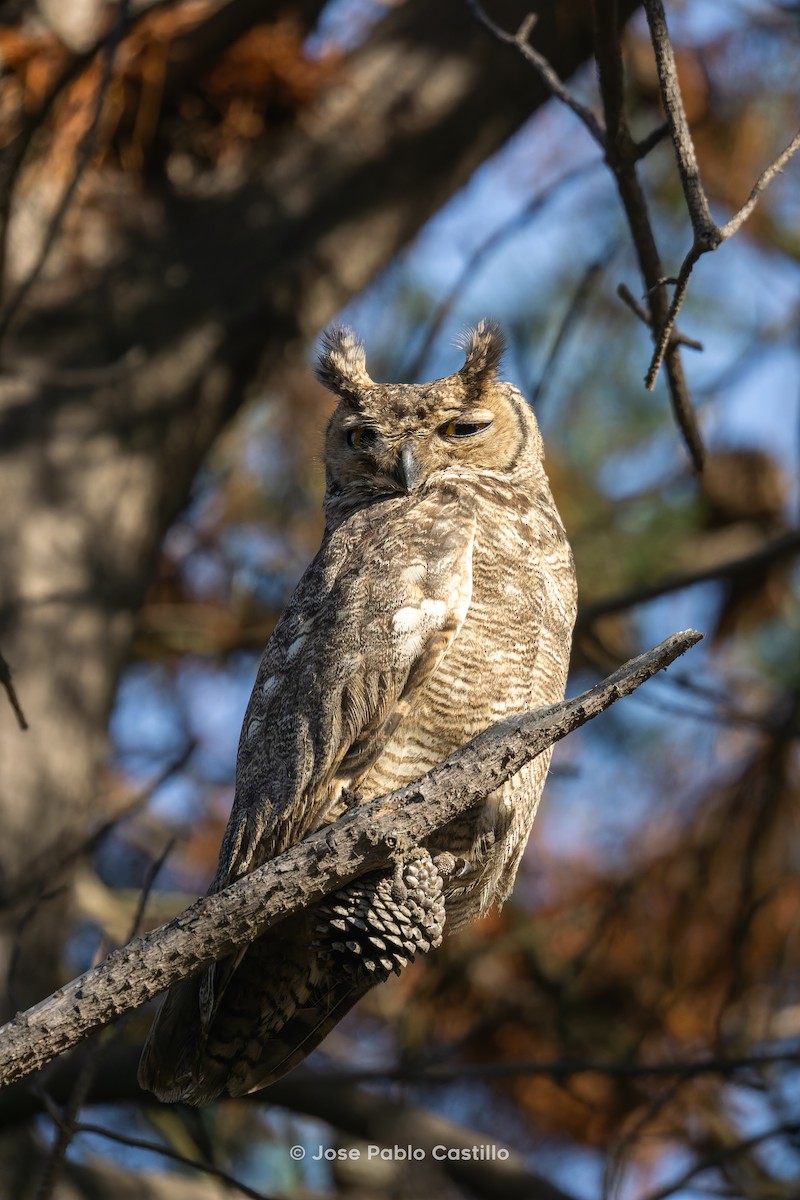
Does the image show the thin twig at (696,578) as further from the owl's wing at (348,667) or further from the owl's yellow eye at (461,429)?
the owl's wing at (348,667)

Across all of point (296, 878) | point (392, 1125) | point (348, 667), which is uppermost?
point (348, 667)

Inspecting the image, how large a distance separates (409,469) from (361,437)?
22cm

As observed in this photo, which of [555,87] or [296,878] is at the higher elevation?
[555,87]

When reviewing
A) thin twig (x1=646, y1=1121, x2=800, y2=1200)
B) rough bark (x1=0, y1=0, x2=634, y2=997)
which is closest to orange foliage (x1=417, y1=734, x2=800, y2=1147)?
thin twig (x1=646, y1=1121, x2=800, y2=1200)

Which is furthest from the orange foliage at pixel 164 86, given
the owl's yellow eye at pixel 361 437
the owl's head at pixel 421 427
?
the owl's yellow eye at pixel 361 437

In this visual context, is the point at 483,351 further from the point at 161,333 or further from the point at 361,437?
the point at 161,333

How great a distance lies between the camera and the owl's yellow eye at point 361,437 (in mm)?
2562

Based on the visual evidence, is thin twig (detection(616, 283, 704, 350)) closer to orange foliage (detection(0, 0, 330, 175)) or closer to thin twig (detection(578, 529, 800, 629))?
thin twig (detection(578, 529, 800, 629))

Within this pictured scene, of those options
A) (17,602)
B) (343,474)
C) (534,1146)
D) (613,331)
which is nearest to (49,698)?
(17,602)

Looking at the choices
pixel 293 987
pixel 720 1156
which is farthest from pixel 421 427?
pixel 720 1156

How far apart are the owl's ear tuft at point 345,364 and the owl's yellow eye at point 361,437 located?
10 cm

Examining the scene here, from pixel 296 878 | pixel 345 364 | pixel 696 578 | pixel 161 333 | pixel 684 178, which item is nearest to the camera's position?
pixel 296 878

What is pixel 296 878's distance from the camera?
5.53 ft

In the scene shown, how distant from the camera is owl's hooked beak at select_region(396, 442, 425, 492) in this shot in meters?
2.40
